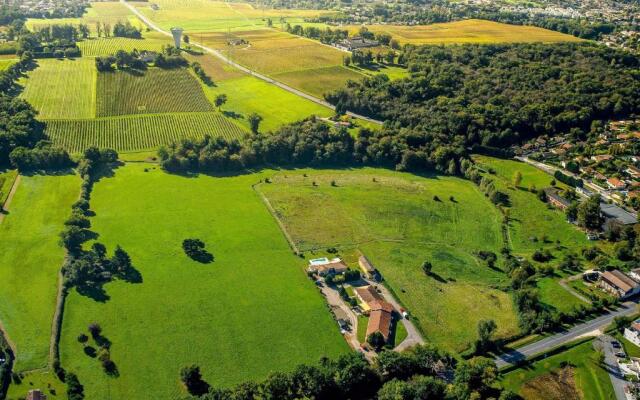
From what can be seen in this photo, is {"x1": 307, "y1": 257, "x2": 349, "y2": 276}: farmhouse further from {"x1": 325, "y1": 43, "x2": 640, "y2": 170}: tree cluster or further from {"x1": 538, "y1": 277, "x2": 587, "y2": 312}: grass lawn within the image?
{"x1": 325, "y1": 43, "x2": 640, "y2": 170}: tree cluster

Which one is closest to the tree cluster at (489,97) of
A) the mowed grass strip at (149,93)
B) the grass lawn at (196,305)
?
the mowed grass strip at (149,93)

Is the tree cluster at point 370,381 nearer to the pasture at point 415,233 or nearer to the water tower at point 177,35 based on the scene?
the pasture at point 415,233

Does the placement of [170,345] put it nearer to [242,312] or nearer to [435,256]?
[242,312]

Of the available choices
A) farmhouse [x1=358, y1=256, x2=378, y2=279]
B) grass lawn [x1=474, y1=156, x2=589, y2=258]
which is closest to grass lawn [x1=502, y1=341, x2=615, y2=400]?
farmhouse [x1=358, y1=256, x2=378, y2=279]

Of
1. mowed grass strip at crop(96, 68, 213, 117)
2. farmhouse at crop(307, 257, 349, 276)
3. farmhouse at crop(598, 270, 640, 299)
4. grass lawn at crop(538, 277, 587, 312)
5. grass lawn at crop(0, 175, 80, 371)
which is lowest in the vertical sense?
grass lawn at crop(0, 175, 80, 371)

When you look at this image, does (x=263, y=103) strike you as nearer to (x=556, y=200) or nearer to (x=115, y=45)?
(x=115, y=45)

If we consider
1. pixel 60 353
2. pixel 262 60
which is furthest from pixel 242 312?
pixel 262 60

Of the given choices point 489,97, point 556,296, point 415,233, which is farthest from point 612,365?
point 489,97
